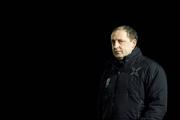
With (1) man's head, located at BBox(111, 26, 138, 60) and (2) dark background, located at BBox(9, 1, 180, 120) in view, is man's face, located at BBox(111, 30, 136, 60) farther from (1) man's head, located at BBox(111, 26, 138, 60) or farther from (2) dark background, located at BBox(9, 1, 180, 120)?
(2) dark background, located at BBox(9, 1, 180, 120)

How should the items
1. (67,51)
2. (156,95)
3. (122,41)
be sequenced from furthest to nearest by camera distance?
(67,51)
(122,41)
(156,95)

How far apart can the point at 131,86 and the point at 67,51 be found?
119cm

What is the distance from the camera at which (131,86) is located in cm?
239

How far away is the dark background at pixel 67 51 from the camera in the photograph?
331 centimetres

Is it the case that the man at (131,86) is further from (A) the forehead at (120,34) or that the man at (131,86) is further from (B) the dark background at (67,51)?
(B) the dark background at (67,51)

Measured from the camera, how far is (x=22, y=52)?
3518 mm

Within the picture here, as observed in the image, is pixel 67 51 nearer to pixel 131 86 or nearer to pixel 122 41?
pixel 122 41

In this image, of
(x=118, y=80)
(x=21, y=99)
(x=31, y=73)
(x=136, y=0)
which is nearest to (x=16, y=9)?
(x=31, y=73)

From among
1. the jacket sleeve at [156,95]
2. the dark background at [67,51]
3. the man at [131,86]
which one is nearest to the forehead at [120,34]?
the man at [131,86]

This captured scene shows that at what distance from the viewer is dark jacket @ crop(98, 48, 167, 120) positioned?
2324mm

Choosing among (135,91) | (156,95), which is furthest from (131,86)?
(156,95)

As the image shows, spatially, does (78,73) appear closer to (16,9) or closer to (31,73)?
(31,73)

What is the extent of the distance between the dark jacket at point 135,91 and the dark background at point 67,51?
0.87 meters

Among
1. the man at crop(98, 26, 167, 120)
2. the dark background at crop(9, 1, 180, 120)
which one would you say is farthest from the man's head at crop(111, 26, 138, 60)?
the dark background at crop(9, 1, 180, 120)
